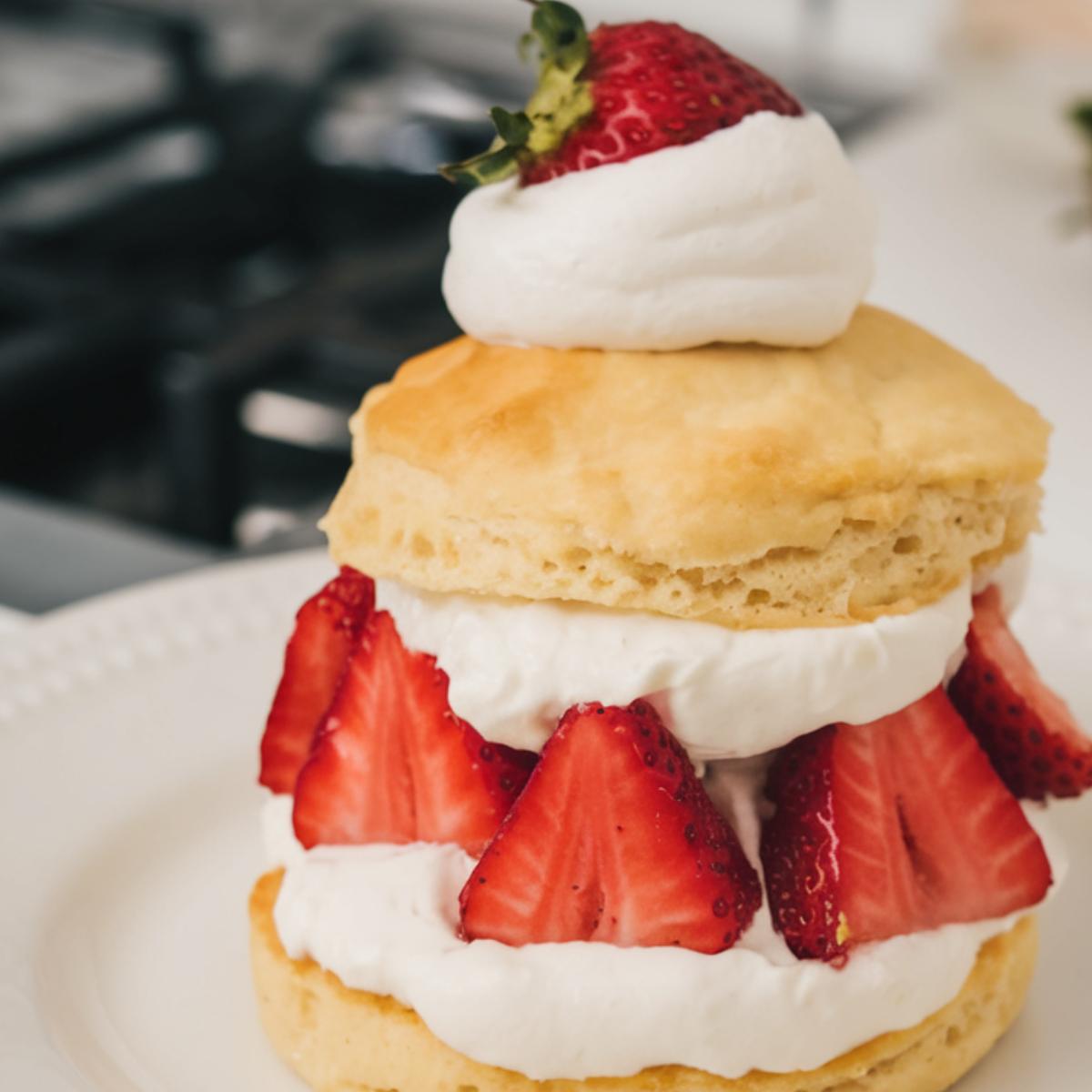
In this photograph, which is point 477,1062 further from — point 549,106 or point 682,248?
point 549,106

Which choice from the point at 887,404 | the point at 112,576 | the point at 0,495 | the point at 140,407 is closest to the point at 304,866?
the point at 887,404

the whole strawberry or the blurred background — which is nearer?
the whole strawberry

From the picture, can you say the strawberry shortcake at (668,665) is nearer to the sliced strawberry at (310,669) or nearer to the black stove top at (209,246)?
the sliced strawberry at (310,669)

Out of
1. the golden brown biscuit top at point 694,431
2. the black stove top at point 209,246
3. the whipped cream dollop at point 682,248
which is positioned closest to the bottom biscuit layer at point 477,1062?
the golden brown biscuit top at point 694,431

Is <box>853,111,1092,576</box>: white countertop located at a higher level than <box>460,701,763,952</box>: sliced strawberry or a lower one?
lower

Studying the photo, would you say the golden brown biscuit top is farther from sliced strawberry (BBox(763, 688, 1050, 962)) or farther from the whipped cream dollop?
sliced strawberry (BBox(763, 688, 1050, 962))

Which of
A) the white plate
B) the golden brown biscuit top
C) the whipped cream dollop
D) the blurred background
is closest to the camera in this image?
the golden brown biscuit top

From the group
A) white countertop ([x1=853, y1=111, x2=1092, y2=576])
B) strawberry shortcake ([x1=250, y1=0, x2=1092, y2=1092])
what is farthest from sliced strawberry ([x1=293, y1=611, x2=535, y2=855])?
white countertop ([x1=853, y1=111, x2=1092, y2=576])
